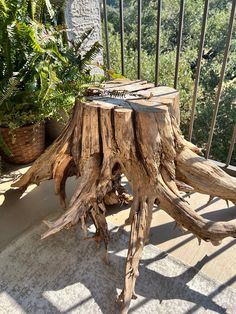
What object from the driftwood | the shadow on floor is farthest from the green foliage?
the shadow on floor

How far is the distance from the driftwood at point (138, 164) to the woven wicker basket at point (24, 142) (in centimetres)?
67

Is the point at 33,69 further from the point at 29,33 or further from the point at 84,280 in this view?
the point at 84,280

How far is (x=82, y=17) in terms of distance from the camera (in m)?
2.48

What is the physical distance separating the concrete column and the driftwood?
3.38 ft

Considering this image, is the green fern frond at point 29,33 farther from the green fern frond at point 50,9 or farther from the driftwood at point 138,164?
the driftwood at point 138,164

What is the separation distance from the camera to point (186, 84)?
21.3ft

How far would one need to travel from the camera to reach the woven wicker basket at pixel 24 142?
227 cm

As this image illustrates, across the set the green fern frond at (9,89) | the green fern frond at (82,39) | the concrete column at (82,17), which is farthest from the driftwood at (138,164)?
the concrete column at (82,17)

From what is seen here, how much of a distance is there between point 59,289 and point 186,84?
5.81 metres

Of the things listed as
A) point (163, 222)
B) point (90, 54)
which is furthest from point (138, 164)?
point (90, 54)

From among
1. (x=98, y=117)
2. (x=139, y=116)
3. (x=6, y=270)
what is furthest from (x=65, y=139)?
(x=6, y=270)

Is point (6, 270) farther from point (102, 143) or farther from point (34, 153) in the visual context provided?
point (34, 153)

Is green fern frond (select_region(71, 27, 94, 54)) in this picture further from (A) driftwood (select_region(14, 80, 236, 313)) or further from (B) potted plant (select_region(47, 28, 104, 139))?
(A) driftwood (select_region(14, 80, 236, 313))

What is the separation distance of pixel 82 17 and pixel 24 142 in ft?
3.79
